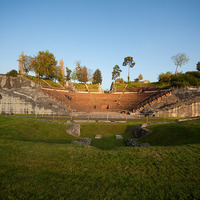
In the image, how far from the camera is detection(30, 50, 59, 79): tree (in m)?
55.7

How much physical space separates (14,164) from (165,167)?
22.0ft

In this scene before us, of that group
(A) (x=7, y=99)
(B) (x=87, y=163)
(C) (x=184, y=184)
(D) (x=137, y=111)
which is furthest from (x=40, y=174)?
(A) (x=7, y=99)

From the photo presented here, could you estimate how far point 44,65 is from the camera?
56.8 meters

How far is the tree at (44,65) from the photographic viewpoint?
55.7 m

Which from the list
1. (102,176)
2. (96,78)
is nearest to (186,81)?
(102,176)

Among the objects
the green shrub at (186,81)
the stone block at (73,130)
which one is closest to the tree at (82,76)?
the green shrub at (186,81)

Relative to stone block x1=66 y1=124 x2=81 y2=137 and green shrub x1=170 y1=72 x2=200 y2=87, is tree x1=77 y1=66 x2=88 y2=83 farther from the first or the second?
stone block x1=66 y1=124 x2=81 y2=137

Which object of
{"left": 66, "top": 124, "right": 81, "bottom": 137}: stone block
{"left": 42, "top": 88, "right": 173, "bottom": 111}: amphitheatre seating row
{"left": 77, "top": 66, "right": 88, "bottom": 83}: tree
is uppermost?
{"left": 77, "top": 66, "right": 88, "bottom": 83}: tree

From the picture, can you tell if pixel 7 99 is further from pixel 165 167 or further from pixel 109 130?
pixel 165 167

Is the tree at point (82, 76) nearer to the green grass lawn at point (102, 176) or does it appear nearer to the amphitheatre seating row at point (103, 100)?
the amphitheatre seating row at point (103, 100)

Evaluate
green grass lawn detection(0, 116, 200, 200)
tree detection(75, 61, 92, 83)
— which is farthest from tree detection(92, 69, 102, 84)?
green grass lawn detection(0, 116, 200, 200)

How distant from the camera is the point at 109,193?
3697mm

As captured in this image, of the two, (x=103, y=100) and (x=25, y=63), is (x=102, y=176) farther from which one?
(x=25, y=63)

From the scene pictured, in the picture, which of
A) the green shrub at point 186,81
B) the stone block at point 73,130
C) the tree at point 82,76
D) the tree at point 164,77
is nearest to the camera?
the stone block at point 73,130
